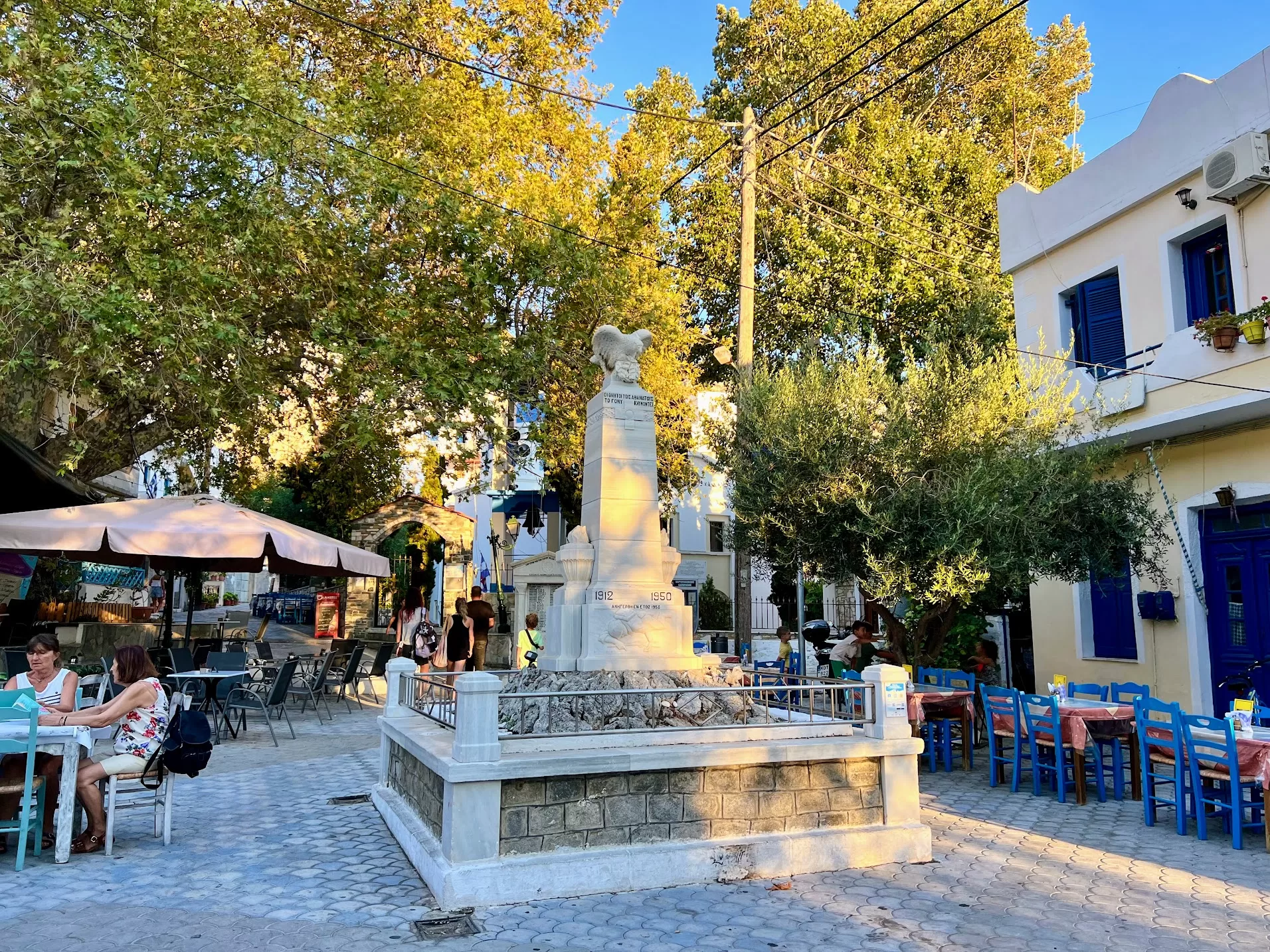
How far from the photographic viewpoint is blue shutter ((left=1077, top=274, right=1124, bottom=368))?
12.4 m

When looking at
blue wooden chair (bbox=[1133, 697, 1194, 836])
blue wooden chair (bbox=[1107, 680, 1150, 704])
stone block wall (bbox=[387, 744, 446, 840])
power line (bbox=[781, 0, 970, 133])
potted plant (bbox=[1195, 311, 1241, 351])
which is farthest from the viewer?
power line (bbox=[781, 0, 970, 133])

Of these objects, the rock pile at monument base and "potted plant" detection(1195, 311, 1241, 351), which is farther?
"potted plant" detection(1195, 311, 1241, 351)

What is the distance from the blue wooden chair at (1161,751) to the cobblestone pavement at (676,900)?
23 cm

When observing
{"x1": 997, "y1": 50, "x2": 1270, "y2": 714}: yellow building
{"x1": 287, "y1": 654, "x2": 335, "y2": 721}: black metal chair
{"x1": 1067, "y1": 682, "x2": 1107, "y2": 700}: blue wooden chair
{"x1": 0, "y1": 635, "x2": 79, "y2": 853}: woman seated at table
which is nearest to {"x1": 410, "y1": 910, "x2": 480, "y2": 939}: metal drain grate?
{"x1": 0, "y1": 635, "x2": 79, "y2": 853}: woman seated at table

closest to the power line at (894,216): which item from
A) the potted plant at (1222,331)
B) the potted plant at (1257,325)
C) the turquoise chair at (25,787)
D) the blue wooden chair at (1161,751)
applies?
the potted plant at (1222,331)

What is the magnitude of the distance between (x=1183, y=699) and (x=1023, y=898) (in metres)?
7.55

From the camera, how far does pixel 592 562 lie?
793cm

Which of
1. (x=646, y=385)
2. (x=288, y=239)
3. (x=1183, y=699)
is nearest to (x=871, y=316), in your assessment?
(x=646, y=385)

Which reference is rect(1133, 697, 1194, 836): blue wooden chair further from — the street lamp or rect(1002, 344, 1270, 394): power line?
the street lamp

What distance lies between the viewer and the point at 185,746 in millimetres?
6062

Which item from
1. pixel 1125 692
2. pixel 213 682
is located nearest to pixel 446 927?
pixel 213 682

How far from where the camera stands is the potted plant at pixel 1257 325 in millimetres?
9820

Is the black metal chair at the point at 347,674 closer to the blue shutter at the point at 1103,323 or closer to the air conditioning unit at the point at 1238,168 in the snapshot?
the blue shutter at the point at 1103,323

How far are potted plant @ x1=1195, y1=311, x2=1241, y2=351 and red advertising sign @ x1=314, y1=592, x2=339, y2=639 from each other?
2062cm
